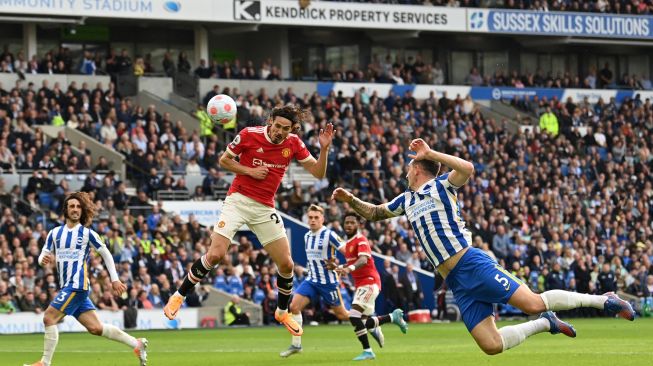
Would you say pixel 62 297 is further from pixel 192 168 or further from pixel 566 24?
pixel 566 24

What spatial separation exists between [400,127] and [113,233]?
1535 centimetres

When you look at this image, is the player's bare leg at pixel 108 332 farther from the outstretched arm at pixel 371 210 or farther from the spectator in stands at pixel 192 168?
the spectator in stands at pixel 192 168

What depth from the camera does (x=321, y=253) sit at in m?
20.7

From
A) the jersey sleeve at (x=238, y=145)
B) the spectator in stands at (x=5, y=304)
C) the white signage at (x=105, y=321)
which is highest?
the jersey sleeve at (x=238, y=145)

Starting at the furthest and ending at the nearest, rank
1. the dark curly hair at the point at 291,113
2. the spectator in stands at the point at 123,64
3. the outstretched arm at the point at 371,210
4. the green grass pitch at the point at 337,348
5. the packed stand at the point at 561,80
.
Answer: the packed stand at the point at 561,80 < the spectator in stands at the point at 123,64 < the green grass pitch at the point at 337,348 < the dark curly hair at the point at 291,113 < the outstretched arm at the point at 371,210

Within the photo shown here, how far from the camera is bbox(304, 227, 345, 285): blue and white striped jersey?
67.4 feet

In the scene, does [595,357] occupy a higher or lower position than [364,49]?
lower

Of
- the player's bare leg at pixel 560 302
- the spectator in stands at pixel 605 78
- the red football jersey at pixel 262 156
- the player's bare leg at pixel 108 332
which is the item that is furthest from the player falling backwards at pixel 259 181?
the spectator in stands at pixel 605 78

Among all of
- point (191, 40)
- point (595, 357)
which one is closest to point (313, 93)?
point (191, 40)

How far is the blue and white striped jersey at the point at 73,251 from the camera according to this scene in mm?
16141

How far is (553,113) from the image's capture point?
49.3 m

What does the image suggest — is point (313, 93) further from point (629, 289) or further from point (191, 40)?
point (629, 289)

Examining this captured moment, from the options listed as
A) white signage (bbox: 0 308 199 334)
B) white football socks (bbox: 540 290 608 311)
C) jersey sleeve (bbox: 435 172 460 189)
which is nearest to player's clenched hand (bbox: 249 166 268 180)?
jersey sleeve (bbox: 435 172 460 189)

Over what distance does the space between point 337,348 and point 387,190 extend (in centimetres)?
1814
